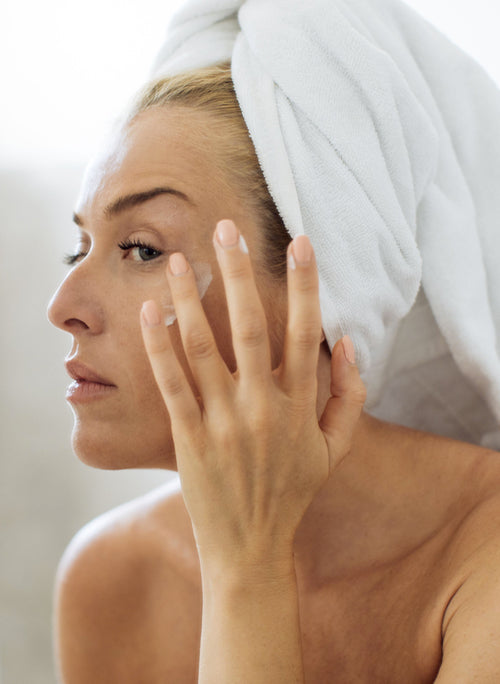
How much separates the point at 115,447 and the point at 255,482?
21cm

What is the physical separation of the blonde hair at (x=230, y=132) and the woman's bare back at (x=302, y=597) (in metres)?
0.38

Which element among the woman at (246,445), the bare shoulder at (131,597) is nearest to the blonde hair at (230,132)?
the woman at (246,445)

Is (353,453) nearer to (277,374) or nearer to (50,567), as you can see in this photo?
(277,374)

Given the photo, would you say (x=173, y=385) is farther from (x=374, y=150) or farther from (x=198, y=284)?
(x=374, y=150)

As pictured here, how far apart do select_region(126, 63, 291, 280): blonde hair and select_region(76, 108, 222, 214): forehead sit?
0.06 feet

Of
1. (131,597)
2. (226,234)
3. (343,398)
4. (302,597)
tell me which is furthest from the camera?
(131,597)

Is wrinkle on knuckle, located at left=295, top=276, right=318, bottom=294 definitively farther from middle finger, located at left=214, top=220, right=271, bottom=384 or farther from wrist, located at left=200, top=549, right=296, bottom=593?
wrist, located at left=200, top=549, right=296, bottom=593

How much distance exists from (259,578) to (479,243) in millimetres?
565

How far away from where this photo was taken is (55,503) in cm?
162

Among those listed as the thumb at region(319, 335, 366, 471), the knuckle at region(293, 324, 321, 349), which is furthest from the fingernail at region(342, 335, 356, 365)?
the knuckle at region(293, 324, 321, 349)

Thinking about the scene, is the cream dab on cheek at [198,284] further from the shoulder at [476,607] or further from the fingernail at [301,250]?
the shoulder at [476,607]

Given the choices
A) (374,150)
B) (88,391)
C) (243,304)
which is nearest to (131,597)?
(88,391)

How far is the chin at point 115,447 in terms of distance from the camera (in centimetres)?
83

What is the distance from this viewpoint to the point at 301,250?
0.67 m
